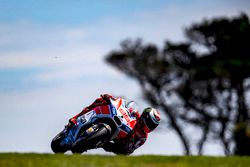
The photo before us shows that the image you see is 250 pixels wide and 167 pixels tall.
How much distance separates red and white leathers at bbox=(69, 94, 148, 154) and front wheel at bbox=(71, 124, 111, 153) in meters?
0.55

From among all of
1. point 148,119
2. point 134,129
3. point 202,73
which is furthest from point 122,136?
point 202,73

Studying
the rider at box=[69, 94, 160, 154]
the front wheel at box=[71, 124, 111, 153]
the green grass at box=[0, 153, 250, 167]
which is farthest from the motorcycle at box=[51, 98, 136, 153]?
the green grass at box=[0, 153, 250, 167]

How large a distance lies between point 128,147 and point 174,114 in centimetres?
3223

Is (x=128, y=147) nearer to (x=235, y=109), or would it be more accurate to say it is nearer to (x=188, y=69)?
(x=235, y=109)

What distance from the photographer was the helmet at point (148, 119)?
24016 mm

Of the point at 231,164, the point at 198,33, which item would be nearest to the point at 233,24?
the point at 198,33

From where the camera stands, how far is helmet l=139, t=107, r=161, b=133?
24.0 metres

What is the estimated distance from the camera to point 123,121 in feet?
78.6

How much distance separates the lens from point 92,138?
23516mm

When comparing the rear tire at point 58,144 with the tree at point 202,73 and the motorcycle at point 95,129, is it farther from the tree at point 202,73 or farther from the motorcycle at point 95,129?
the tree at point 202,73

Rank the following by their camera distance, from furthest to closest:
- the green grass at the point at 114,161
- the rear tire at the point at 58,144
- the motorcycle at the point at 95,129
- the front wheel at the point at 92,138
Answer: the rear tire at the point at 58,144, the motorcycle at the point at 95,129, the front wheel at the point at 92,138, the green grass at the point at 114,161

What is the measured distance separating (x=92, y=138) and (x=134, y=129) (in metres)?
1.39

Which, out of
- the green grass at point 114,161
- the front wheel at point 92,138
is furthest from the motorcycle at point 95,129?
the green grass at point 114,161

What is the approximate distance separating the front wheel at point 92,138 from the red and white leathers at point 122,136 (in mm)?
548
